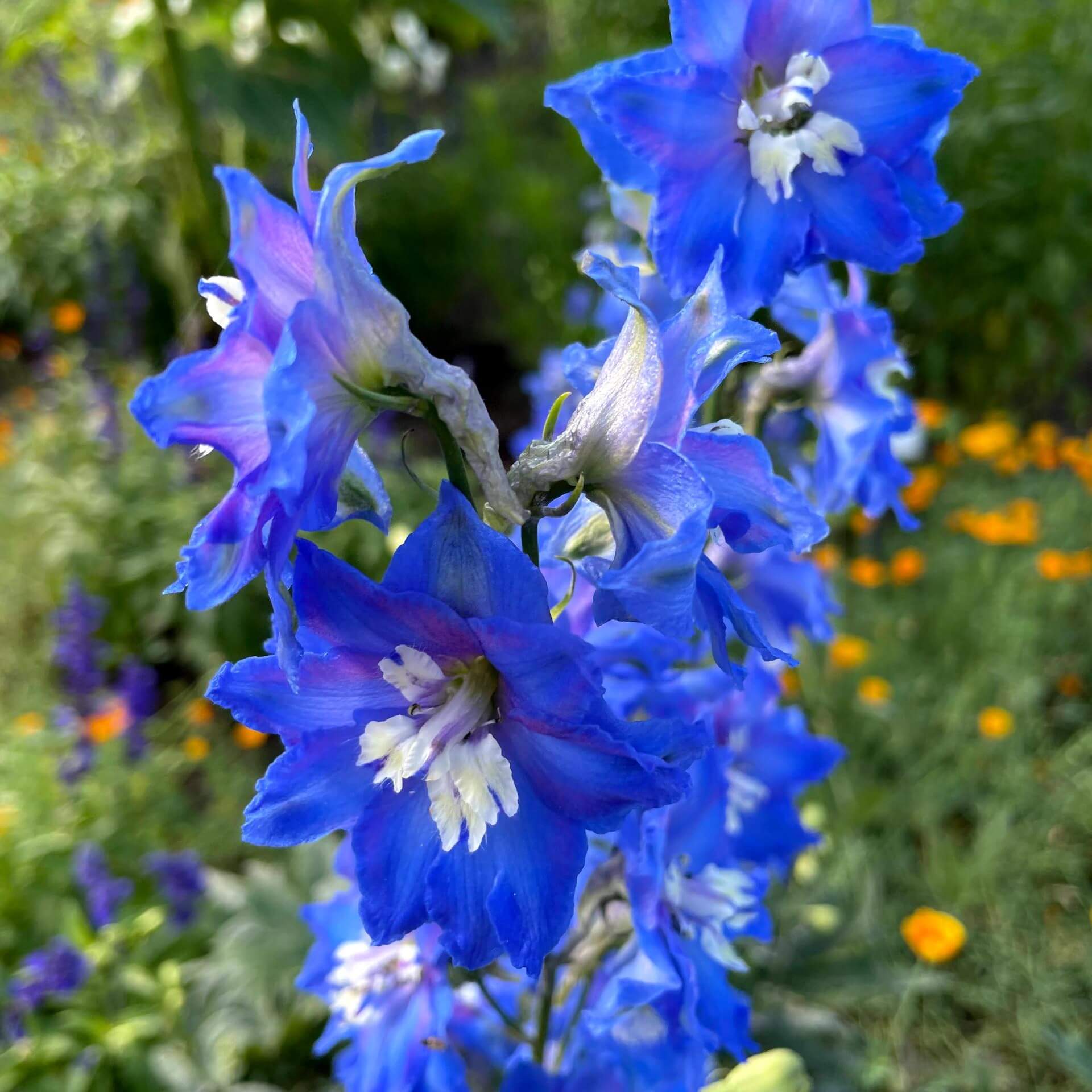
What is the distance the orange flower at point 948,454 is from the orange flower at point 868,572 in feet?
1.35

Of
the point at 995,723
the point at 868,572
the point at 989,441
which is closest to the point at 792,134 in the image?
the point at 995,723

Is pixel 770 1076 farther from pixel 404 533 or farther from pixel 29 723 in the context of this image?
pixel 29 723

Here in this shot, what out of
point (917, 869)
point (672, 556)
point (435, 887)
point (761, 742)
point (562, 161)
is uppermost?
point (672, 556)

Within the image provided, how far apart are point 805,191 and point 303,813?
1.68 feet

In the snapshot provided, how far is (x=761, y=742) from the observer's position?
897 mm

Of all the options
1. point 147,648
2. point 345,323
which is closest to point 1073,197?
point 147,648

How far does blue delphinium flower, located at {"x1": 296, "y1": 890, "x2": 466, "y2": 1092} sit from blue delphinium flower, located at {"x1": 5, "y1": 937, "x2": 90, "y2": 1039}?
80 cm

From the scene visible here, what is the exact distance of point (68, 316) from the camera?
337cm

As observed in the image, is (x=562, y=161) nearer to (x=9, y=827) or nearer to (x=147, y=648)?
(x=147, y=648)

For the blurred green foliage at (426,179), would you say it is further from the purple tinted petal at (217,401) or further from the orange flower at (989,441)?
the purple tinted petal at (217,401)

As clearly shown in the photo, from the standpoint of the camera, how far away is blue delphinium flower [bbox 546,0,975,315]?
0.62 metres

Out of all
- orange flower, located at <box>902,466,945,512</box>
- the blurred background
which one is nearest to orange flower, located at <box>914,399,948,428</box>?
the blurred background

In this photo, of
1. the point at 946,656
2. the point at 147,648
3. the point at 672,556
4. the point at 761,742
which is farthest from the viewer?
the point at 147,648

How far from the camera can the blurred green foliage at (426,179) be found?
2.64 meters
